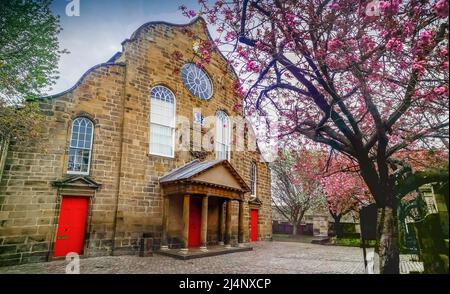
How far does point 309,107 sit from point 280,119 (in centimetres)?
95

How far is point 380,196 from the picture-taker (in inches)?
216

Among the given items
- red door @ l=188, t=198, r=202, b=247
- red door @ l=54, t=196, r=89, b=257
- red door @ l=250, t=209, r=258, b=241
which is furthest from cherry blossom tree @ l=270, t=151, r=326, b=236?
red door @ l=54, t=196, r=89, b=257

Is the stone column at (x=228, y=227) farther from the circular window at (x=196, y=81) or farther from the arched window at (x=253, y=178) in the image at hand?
the circular window at (x=196, y=81)

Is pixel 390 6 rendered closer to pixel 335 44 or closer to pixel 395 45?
pixel 395 45

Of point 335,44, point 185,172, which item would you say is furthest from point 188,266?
point 335,44

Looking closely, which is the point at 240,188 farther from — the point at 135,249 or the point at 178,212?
the point at 135,249

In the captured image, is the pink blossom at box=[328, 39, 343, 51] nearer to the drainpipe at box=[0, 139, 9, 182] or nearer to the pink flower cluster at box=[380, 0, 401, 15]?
the pink flower cluster at box=[380, 0, 401, 15]

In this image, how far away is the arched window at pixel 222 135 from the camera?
16.1 metres

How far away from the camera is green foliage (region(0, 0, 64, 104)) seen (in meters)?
7.49

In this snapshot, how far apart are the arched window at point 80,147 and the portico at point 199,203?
3.27 meters

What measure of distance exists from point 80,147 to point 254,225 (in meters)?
12.2

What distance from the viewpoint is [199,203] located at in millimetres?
13844

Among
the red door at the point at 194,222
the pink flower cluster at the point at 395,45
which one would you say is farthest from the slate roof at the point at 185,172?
the pink flower cluster at the point at 395,45

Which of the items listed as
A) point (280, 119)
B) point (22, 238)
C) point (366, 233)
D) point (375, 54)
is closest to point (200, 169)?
point (280, 119)
